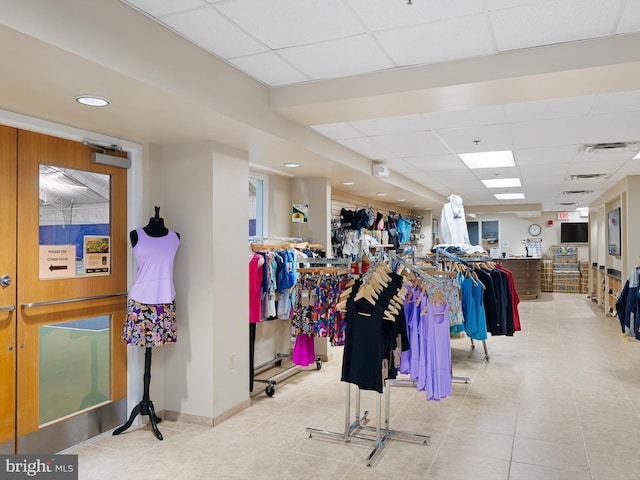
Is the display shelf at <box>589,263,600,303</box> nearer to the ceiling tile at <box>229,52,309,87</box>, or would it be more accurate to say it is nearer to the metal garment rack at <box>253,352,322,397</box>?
the metal garment rack at <box>253,352,322,397</box>

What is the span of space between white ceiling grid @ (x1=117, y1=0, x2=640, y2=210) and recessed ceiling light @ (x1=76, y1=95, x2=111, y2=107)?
61 cm

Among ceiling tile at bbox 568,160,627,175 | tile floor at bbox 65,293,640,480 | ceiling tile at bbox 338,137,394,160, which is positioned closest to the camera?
tile floor at bbox 65,293,640,480

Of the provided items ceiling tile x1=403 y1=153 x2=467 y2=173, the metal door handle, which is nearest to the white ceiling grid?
ceiling tile x1=403 y1=153 x2=467 y2=173

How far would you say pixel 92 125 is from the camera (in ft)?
11.6

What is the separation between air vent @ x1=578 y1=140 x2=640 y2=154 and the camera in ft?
17.6

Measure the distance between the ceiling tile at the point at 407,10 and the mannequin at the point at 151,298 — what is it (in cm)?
229

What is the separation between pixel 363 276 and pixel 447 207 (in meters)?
3.87

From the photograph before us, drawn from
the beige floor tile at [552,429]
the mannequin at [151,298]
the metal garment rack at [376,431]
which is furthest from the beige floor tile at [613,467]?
the mannequin at [151,298]

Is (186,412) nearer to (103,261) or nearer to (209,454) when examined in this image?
(209,454)

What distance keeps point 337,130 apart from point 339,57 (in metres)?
1.68

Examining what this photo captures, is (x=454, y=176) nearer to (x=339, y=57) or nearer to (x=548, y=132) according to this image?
(x=548, y=132)

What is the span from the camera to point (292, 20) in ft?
8.52

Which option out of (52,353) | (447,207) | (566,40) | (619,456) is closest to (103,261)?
(52,353)

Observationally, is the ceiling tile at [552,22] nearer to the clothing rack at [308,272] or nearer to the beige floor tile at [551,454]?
the clothing rack at [308,272]
